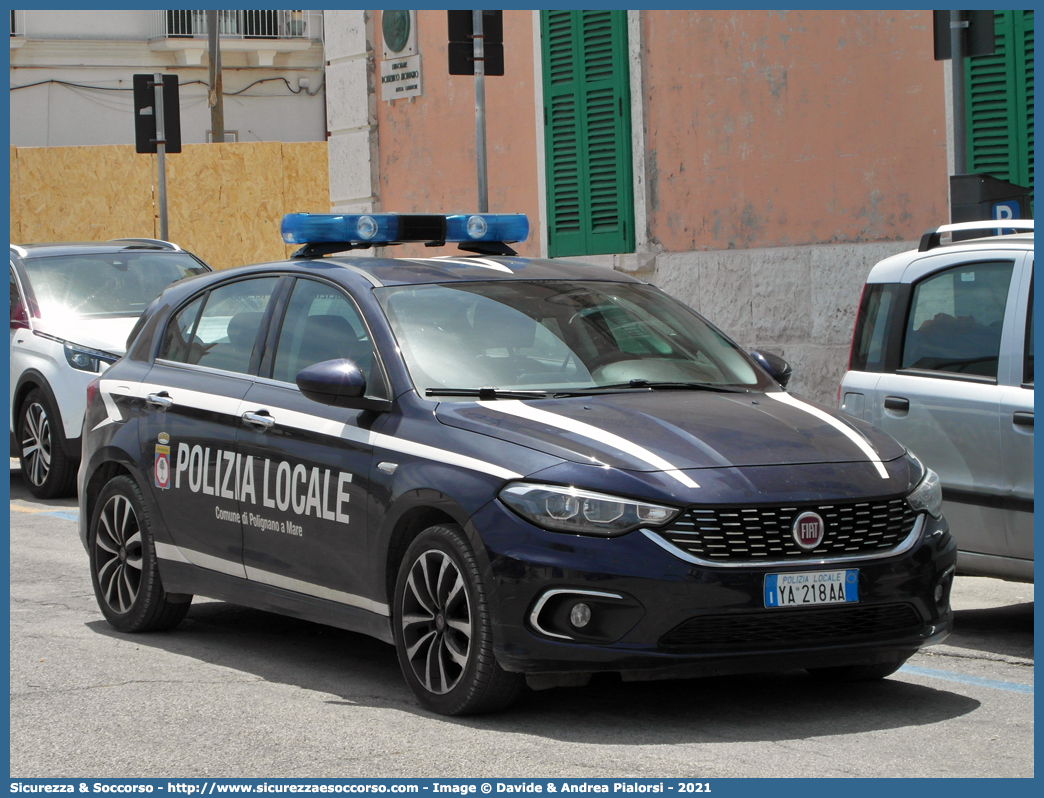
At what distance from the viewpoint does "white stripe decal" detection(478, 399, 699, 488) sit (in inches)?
201

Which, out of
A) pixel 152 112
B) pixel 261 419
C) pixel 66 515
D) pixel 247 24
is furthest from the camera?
pixel 247 24

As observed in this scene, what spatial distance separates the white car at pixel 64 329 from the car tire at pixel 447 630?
21.8ft

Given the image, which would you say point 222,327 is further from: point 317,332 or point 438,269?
point 438,269

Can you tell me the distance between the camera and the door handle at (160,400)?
689 cm

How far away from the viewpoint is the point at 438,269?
650 cm

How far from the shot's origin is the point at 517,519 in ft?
16.7

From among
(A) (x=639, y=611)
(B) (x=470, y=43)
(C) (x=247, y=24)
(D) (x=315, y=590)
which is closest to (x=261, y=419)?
(D) (x=315, y=590)

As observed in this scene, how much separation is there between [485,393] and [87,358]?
676 cm

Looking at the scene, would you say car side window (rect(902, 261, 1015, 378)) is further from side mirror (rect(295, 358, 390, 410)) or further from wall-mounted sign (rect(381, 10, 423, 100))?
wall-mounted sign (rect(381, 10, 423, 100))

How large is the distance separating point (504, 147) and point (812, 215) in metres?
4.21

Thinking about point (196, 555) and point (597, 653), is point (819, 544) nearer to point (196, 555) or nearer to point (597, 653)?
point (597, 653)

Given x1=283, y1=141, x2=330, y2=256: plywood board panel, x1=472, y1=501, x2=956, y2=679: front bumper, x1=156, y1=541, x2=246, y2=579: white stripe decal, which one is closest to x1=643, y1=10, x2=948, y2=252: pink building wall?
x1=156, y1=541, x2=246, y2=579: white stripe decal

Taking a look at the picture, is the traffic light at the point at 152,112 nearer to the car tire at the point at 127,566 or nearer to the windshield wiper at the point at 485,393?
the car tire at the point at 127,566
